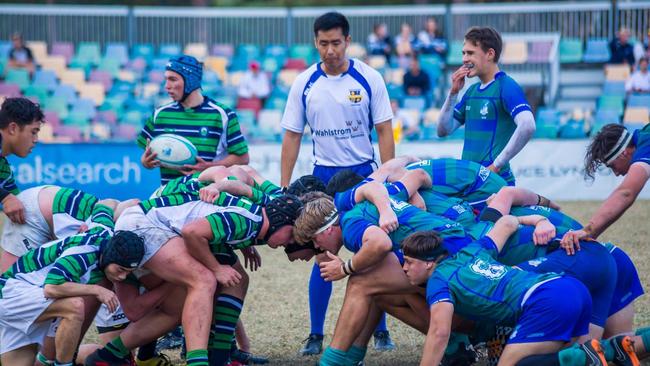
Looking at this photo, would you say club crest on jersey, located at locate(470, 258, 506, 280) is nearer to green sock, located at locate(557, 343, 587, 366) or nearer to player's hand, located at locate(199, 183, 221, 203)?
green sock, located at locate(557, 343, 587, 366)

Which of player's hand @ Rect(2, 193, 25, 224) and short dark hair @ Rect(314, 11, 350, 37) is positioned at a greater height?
short dark hair @ Rect(314, 11, 350, 37)

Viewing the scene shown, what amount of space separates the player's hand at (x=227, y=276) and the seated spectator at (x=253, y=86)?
11553 mm

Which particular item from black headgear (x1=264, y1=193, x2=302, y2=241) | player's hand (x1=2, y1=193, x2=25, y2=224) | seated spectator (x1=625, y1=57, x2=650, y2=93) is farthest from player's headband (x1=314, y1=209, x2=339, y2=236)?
seated spectator (x1=625, y1=57, x2=650, y2=93)

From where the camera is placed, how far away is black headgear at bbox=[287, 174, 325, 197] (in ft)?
20.1

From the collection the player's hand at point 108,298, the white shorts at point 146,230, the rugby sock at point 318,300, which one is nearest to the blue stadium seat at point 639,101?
the rugby sock at point 318,300

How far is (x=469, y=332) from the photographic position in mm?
Result: 5699

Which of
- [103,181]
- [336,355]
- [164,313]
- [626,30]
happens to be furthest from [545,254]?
[626,30]

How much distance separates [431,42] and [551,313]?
44.1ft

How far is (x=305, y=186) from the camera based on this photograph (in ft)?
20.4

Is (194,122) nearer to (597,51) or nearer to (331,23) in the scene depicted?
(331,23)

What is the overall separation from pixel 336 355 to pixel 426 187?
123 centimetres

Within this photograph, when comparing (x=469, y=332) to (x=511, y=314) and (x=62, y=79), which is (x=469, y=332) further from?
(x=62, y=79)

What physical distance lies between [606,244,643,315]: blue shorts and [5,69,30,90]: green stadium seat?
1348 cm

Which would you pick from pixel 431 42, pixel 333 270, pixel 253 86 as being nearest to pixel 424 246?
pixel 333 270
